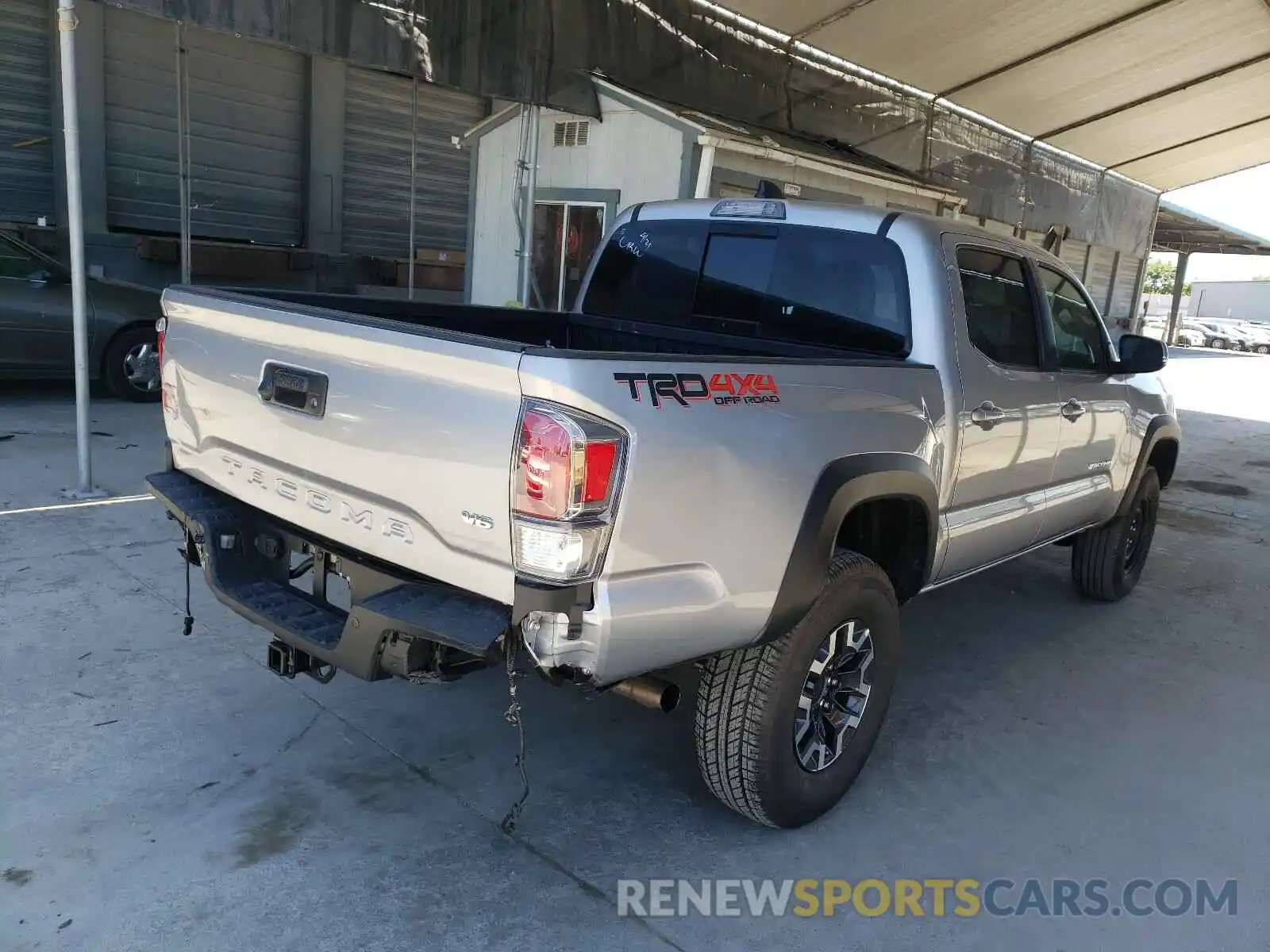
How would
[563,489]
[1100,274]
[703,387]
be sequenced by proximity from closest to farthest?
[563,489], [703,387], [1100,274]

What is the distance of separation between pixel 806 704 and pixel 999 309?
6.10 feet

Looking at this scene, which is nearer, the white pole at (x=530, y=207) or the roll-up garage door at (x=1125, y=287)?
the white pole at (x=530, y=207)

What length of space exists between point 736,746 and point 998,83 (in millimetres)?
13899

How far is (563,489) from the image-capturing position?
7.43ft

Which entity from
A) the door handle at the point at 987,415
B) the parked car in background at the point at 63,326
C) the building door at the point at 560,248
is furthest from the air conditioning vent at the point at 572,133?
the door handle at the point at 987,415

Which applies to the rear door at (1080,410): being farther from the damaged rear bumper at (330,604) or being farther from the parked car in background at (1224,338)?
the parked car in background at (1224,338)

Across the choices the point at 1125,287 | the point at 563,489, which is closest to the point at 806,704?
the point at 563,489

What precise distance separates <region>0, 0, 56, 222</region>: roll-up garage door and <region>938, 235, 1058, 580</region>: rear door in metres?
11.9

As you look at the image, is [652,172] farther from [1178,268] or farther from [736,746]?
[1178,268]

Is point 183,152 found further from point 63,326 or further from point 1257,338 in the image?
point 1257,338

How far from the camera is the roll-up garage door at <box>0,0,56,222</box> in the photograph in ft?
38.4

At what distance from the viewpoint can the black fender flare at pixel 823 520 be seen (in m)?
2.80

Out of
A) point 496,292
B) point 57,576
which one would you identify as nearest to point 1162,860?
point 57,576

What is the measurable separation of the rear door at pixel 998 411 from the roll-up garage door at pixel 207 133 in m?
10.9
